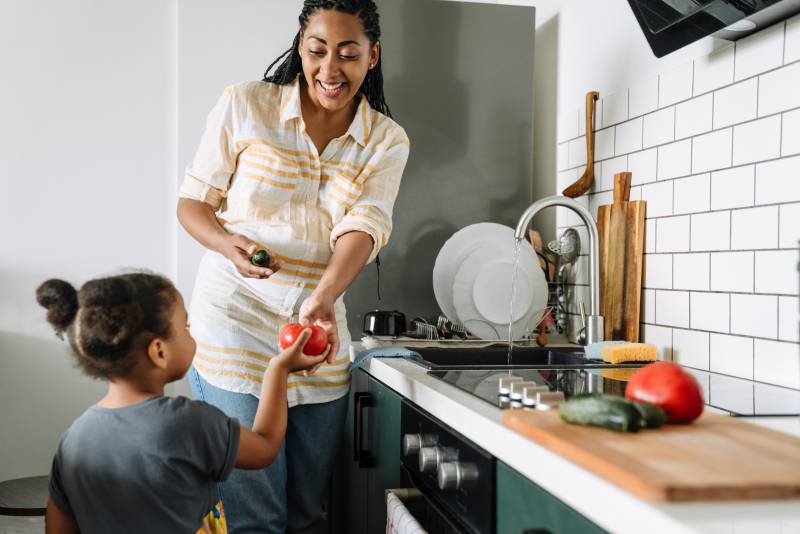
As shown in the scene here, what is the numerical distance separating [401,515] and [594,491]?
59 cm

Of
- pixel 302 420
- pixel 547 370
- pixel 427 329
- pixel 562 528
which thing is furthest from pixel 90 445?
pixel 427 329

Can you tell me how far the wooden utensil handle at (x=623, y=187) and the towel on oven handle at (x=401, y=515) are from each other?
842 mm

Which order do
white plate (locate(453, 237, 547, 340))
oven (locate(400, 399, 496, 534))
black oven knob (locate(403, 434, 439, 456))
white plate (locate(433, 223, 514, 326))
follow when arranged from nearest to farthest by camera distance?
oven (locate(400, 399, 496, 534)) → black oven knob (locate(403, 434, 439, 456)) → white plate (locate(453, 237, 547, 340)) → white plate (locate(433, 223, 514, 326))

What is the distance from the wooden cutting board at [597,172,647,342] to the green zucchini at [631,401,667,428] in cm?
95

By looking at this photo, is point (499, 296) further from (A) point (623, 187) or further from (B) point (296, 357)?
(B) point (296, 357)

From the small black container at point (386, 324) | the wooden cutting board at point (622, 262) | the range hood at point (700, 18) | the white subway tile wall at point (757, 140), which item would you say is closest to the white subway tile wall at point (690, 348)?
the wooden cutting board at point (622, 262)

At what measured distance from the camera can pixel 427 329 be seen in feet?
6.75

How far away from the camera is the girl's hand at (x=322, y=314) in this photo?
136cm

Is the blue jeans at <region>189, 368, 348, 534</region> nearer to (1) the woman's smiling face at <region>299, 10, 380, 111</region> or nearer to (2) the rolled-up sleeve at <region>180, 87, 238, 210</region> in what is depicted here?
(2) the rolled-up sleeve at <region>180, 87, 238, 210</region>

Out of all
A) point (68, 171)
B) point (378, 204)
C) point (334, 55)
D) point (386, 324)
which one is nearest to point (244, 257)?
point (378, 204)

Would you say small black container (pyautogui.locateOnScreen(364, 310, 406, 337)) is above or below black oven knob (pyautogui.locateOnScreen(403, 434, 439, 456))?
above

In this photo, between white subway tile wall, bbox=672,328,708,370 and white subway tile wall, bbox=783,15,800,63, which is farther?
white subway tile wall, bbox=672,328,708,370

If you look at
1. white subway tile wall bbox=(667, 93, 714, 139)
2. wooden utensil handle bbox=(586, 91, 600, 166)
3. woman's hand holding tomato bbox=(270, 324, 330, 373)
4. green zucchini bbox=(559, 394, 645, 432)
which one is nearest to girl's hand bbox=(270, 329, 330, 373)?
woman's hand holding tomato bbox=(270, 324, 330, 373)

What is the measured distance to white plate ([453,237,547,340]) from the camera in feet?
6.54
